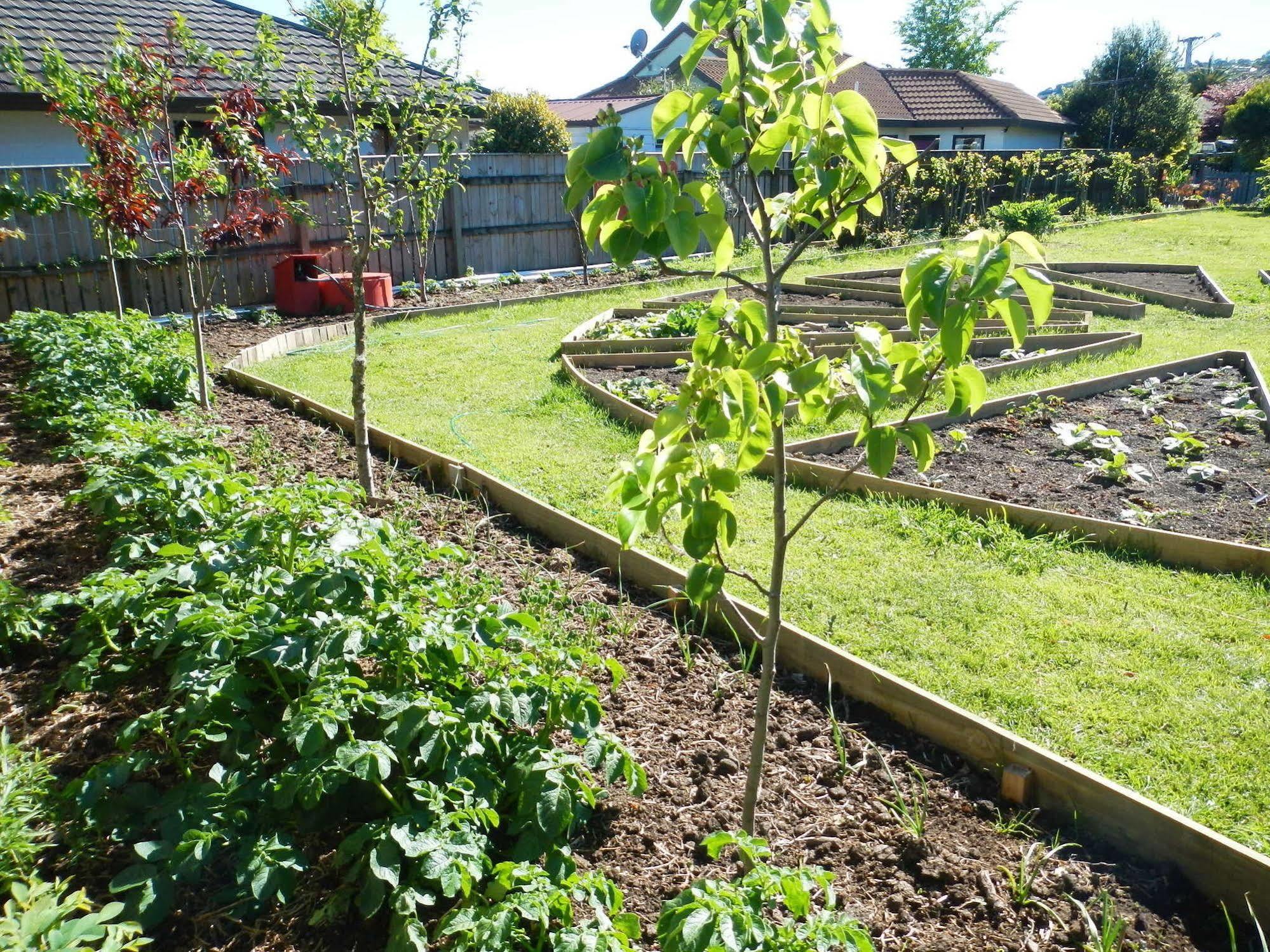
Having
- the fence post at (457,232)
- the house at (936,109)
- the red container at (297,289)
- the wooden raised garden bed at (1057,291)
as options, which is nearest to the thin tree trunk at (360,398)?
the wooden raised garden bed at (1057,291)

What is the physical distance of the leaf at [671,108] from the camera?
1.90 metres

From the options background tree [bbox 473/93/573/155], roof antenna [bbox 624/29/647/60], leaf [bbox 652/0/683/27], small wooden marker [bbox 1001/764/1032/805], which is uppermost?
roof antenna [bbox 624/29/647/60]

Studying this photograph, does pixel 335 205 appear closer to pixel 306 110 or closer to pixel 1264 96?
pixel 306 110

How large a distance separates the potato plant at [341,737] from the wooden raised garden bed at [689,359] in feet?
13.9

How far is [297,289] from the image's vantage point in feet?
39.2

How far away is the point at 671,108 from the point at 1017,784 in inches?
88.2

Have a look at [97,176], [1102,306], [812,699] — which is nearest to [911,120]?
[1102,306]

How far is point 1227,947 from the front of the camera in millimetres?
2332

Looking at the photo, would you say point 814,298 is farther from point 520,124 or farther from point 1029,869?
point 1029,869

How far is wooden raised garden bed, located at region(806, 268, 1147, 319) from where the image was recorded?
36.1 feet

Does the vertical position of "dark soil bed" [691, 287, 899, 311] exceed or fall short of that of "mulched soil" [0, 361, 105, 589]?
it exceeds it

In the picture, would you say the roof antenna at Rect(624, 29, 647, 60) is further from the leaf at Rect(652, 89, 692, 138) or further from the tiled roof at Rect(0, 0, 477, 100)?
the leaf at Rect(652, 89, 692, 138)

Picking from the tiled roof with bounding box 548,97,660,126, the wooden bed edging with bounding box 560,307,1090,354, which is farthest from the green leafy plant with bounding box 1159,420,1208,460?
the tiled roof with bounding box 548,97,660,126

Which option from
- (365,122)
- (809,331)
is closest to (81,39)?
(809,331)
